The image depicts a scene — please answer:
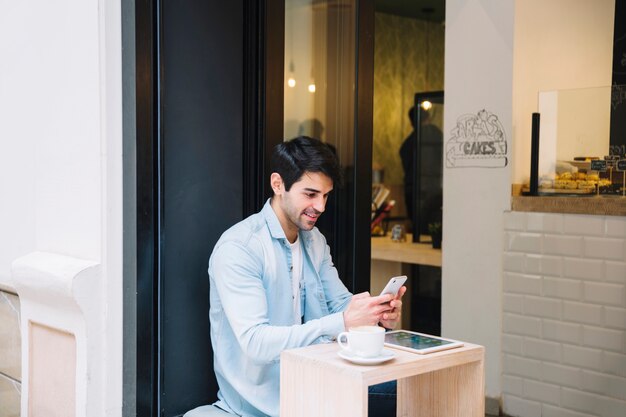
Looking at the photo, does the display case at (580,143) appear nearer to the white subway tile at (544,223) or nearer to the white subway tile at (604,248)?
the white subway tile at (544,223)

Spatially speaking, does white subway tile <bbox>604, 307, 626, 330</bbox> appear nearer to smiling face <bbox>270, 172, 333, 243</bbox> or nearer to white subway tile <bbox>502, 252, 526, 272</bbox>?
white subway tile <bbox>502, 252, 526, 272</bbox>

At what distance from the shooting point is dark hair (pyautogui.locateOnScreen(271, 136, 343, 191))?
2.21 meters

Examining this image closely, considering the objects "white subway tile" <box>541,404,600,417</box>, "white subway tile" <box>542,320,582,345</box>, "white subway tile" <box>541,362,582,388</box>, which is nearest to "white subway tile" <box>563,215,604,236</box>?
"white subway tile" <box>542,320,582,345</box>

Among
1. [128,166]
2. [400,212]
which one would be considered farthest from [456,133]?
[400,212]

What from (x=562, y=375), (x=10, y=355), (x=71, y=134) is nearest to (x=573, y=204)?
(x=562, y=375)

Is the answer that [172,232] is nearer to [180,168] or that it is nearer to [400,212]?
[180,168]

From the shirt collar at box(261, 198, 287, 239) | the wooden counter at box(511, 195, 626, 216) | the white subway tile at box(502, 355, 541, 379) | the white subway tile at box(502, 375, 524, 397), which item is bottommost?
the white subway tile at box(502, 375, 524, 397)

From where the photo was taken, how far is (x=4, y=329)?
276cm

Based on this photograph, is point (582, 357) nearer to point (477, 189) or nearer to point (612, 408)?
A: point (612, 408)

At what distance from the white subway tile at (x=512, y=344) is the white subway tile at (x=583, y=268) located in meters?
0.46

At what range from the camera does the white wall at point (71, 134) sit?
2.12 meters

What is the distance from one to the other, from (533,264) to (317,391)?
244 cm

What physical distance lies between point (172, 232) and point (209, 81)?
1.64 ft

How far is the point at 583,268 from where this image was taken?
3.68m
